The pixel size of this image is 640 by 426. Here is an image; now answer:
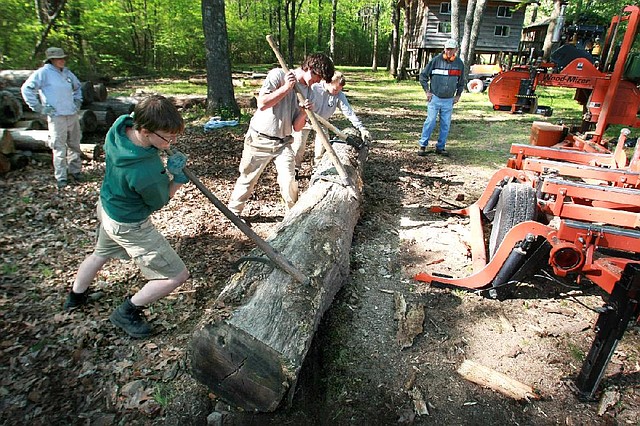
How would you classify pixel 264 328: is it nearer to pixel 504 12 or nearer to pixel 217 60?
pixel 217 60

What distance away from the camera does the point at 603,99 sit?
20.8 ft

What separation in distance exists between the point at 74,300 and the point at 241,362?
Result: 179cm

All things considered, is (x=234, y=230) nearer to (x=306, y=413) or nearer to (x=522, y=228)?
(x=306, y=413)

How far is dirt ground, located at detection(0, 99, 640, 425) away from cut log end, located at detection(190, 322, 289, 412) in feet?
0.72

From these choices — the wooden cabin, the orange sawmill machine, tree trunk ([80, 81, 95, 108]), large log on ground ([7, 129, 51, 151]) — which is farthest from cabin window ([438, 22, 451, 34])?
large log on ground ([7, 129, 51, 151])

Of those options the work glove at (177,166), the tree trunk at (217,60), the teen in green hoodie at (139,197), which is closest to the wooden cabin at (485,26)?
the tree trunk at (217,60)

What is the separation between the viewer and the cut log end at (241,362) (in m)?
2.27

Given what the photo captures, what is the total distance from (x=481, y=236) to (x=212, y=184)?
150 inches

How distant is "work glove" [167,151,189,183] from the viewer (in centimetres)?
263

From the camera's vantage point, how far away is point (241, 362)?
7.50 ft

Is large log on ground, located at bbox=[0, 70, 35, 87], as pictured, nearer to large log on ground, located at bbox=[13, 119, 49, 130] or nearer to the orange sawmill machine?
large log on ground, located at bbox=[13, 119, 49, 130]

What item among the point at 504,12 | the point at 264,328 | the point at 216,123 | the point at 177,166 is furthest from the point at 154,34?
the point at 264,328

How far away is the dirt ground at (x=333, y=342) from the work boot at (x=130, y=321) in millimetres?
81

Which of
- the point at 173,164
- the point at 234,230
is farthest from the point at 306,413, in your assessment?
the point at 234,230
